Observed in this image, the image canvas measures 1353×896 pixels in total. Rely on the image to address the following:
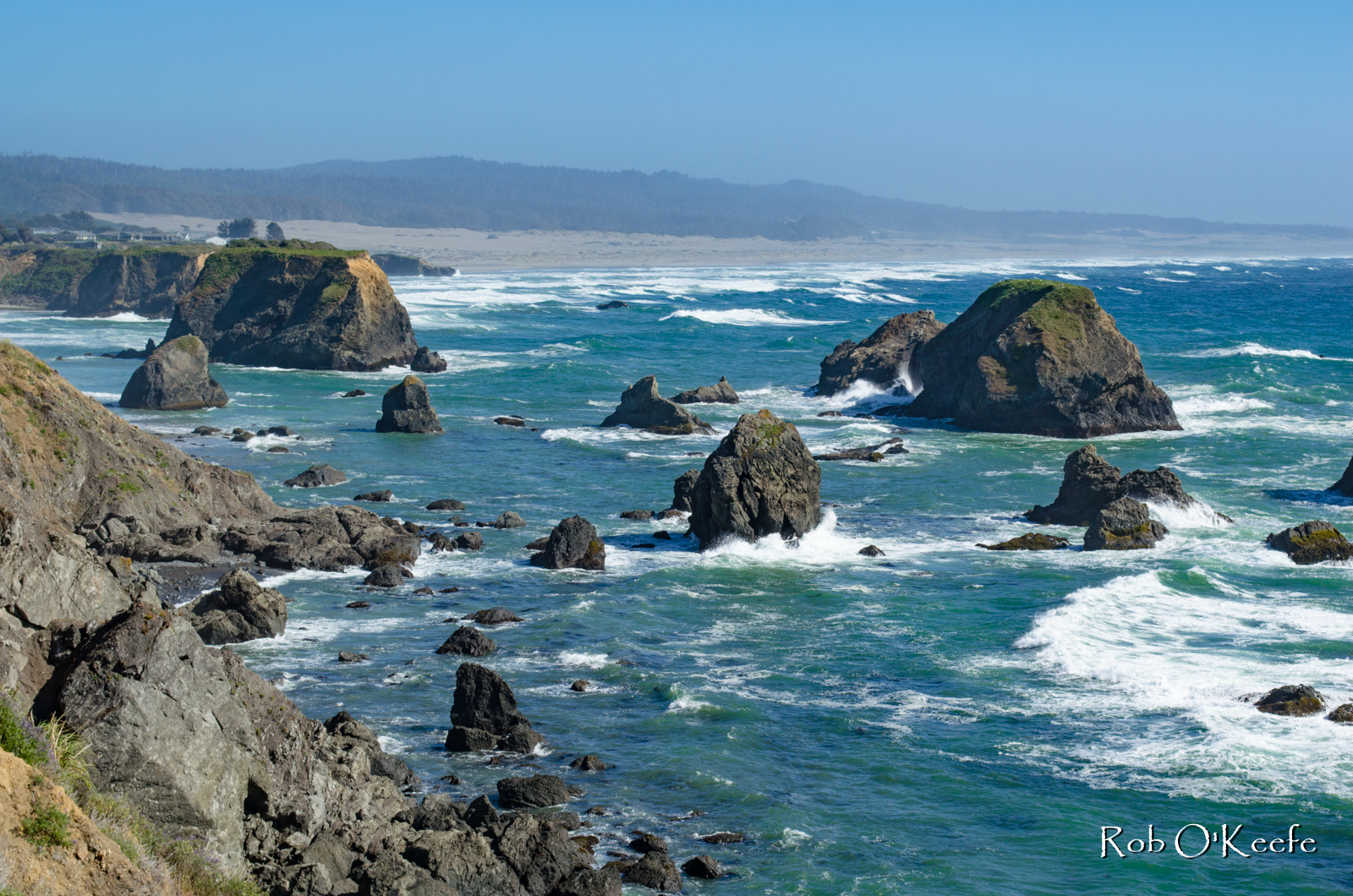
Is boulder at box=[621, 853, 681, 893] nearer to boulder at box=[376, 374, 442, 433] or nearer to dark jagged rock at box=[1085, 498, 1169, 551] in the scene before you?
dark jagged rock at box=[1085, 498, 1169, 551]

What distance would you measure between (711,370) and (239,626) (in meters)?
56.9

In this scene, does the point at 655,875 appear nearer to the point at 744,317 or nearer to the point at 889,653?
the point at 889,653

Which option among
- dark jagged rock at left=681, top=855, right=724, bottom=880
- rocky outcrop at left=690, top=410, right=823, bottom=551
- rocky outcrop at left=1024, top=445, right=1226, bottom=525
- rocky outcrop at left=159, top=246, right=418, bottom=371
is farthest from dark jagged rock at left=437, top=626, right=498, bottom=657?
rocky outcrop at left=159, top=246, right=418, bottom=371

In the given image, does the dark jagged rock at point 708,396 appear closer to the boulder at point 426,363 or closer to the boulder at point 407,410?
the boulder at point 407,410

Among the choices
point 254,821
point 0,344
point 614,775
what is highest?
point 0,344

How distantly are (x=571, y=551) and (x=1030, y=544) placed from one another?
1352 cm

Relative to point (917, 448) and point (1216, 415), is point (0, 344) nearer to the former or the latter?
point (917, 448)

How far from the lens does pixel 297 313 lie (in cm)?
8156

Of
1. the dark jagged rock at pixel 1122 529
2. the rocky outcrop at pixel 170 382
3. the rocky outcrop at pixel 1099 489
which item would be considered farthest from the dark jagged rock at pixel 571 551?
the rocky outcrop at pixel 170 382

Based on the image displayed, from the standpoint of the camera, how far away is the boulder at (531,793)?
19.3 meters

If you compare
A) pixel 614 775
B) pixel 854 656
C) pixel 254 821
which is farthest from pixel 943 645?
pixel 254 821

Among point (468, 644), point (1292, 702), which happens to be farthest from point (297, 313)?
point (1292, 702)

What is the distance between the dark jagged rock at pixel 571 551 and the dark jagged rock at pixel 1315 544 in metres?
19.1

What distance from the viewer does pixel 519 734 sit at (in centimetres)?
2172
